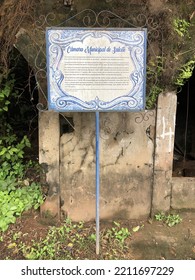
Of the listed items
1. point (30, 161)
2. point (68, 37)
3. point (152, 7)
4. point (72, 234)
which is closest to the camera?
point (68, 37)

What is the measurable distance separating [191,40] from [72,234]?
101 inches

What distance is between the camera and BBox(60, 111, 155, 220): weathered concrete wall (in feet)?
12.6

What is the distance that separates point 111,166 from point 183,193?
0.98 meters

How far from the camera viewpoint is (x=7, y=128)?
201 inches

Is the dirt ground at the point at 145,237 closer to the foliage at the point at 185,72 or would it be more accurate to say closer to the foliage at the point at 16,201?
the foliage at the point at 16,201

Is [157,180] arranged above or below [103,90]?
below

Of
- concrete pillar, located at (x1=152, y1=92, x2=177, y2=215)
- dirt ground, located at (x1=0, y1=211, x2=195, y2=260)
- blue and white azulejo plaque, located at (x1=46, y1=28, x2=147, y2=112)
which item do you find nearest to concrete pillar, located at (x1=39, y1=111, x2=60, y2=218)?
dirt ground, located at (x1=0, y1=211, x2=195, y2=260)

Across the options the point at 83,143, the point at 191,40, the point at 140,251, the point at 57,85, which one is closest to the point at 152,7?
the point at 191,40

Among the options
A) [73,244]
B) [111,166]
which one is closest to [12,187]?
[73,244]

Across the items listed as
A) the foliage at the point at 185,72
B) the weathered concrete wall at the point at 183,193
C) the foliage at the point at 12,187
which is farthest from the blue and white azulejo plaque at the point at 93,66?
the weathered concrete wall at the point at 183,193

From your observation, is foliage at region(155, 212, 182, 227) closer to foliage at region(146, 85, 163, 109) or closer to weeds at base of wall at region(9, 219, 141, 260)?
weeds at base of wall at region(9, 219, 141, 260)

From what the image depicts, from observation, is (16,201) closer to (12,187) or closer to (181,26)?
(12,187)

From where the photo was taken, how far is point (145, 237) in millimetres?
3850

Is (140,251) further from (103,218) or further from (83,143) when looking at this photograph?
(83,143)
